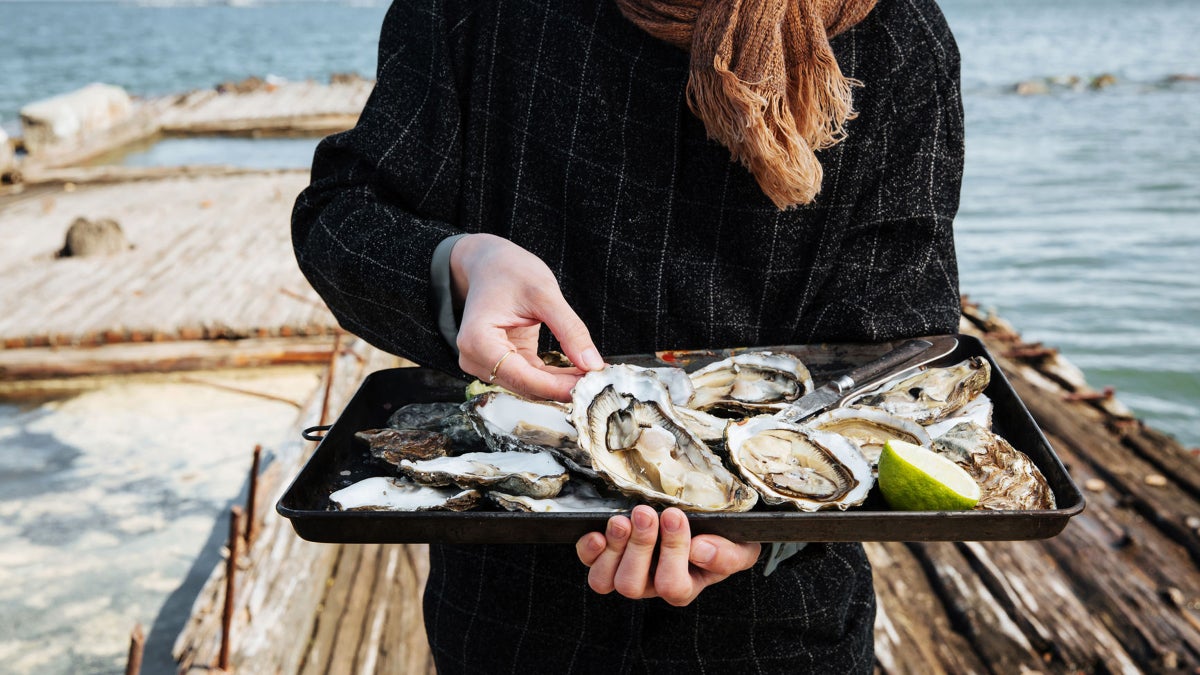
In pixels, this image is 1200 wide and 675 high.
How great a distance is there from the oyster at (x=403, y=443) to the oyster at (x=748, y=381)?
41 centimetres

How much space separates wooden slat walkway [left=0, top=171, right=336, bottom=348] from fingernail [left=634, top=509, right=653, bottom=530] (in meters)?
4.26

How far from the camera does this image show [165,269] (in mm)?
5926

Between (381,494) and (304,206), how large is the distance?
1.90ft

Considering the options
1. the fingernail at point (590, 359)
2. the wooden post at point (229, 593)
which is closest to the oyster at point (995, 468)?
the fingernail at point (590, 359)

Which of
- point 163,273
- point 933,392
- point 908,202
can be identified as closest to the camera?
point 933,392

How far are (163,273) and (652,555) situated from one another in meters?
5.65

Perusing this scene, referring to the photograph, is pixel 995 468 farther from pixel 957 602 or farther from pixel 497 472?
pixel 957 602

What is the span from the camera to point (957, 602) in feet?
9.37

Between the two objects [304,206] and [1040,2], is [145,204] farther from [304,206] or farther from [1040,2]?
[1040,2]

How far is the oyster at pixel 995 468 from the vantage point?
108 cm

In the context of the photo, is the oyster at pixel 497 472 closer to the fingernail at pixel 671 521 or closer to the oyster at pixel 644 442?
the oyster at pixel 644 442

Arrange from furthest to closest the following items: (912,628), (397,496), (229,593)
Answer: (912,628)
(229,593)
(397,496)

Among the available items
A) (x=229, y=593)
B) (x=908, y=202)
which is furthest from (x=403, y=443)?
(x=229, y=593)

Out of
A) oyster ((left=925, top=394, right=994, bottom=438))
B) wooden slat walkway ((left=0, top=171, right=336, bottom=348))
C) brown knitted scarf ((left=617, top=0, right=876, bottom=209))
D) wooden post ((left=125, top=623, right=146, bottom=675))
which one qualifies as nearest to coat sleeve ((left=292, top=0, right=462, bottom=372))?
brown knitted scarf ((left=617, top=0, right=876, bottom=209))
